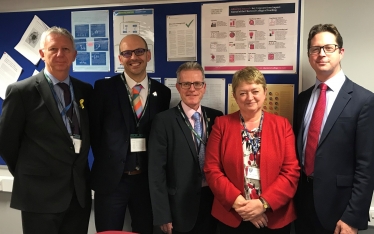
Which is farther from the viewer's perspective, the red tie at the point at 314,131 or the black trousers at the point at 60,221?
the black trousers at the point at 60,221

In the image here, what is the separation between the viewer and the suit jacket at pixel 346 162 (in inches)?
69.4

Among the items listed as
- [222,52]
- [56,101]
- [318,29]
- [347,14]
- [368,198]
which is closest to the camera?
[368,198]

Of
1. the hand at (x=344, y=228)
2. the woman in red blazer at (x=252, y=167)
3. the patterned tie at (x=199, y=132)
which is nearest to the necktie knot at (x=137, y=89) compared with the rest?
the patterned tie at (x=199, y=132)

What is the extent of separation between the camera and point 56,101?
204 cm

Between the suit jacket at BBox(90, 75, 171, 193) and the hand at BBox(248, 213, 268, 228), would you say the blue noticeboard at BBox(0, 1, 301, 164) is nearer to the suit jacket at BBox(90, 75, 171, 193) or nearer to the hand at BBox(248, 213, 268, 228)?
Answer: the suit jacket at BBox(90, 75, 171, 193)

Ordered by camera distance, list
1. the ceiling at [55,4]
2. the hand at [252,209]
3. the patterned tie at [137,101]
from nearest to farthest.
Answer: the hand at [252,209]
the patterned tie at [137,101]
the ceiling at [55,4]

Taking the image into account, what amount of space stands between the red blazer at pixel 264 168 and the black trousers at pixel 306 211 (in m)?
0.10

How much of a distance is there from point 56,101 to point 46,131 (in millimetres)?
206

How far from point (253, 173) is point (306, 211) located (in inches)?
18.6

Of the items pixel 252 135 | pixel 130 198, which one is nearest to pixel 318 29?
pixel 252 135

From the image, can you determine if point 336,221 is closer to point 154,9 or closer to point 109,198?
point 109,198

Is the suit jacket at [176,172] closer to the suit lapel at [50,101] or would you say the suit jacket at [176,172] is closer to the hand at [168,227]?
the hand at [168,227]

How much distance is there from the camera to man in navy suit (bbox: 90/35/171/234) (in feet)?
7.14

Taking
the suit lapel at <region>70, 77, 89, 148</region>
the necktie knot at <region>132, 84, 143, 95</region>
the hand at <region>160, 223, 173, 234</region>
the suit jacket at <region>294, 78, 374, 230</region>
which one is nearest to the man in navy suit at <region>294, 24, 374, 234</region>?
the suit jacket at <region>294, 78, 374, 230</region>
